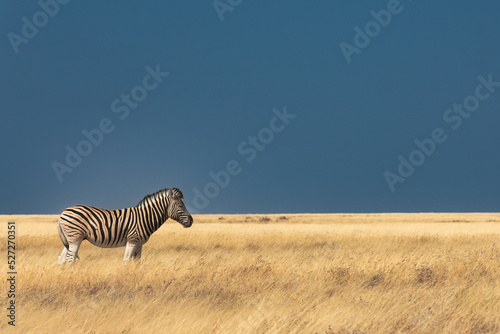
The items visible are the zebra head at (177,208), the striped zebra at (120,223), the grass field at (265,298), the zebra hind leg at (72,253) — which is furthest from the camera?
the zebra head at (177,208)

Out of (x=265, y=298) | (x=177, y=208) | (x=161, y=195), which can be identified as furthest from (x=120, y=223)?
(x=265, y=298)

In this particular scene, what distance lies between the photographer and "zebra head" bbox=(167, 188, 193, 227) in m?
12.2

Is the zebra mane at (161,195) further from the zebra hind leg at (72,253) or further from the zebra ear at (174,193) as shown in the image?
the zebra hind leg at (72,253)

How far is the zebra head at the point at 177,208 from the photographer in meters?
12.2

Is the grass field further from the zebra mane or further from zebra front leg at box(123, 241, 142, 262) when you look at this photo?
the zebra mane

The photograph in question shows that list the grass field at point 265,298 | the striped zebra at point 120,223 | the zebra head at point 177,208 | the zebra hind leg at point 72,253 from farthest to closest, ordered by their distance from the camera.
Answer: the zebra head at point 177,208 → the striped zebra at point 120,223 → the zebra hind leg at point 72,253 → the grass field at point 265,298

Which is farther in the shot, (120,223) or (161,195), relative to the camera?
(161,195)

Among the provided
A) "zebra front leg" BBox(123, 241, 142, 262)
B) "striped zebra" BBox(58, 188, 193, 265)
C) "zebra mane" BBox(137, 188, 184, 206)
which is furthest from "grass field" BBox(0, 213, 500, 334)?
"zebra mane" BBox(137, 188, 184, 206)

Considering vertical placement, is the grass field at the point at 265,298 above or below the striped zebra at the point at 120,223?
below

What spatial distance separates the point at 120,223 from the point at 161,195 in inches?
49.5

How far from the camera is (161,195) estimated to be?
12.5m

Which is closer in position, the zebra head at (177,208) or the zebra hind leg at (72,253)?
the zebra hind leg at (72,253)

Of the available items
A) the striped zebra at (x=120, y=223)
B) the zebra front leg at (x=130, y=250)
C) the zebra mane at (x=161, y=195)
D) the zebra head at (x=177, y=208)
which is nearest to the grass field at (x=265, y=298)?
the zebra front leg at (x=130, y=250)

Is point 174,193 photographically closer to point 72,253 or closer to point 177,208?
point 177,208
